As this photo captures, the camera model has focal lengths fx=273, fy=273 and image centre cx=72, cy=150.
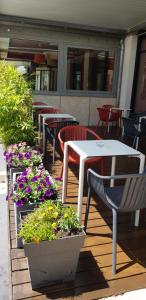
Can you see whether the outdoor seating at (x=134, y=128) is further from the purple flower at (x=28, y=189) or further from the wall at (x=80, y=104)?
the wall at (x=80, y=104)

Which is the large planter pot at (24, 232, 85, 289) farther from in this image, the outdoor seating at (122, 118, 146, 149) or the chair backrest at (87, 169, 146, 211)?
the outdoor seating at (122, 118, 146, 149)

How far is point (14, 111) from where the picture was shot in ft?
11.3

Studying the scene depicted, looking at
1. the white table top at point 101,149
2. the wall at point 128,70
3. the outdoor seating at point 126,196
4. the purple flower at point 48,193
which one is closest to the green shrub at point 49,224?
the purple flower at point 48,193

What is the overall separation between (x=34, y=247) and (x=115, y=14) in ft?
18.6

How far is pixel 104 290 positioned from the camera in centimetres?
178

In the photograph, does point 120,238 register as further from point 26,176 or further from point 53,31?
point 53,31

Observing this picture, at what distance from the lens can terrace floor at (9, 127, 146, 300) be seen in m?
1.75

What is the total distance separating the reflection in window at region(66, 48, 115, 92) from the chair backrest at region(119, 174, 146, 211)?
6139 mm

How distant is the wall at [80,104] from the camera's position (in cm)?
759

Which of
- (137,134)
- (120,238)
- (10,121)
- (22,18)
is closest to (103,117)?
(137,134)

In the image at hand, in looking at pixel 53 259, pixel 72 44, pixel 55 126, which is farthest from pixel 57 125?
pixel 72 44

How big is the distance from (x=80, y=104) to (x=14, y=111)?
15.0 ft

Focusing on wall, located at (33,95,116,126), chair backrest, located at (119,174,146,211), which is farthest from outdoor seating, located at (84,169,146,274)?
wall, located at (33,95,116,126)

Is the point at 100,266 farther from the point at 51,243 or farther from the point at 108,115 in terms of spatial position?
the point at 108,115
